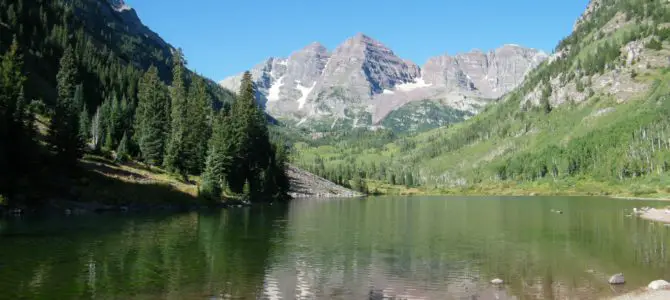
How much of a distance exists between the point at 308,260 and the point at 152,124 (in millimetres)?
92891

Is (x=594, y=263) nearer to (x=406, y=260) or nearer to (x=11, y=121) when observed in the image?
(x=406, y=260)

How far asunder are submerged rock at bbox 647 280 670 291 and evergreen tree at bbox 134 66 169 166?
109860mm

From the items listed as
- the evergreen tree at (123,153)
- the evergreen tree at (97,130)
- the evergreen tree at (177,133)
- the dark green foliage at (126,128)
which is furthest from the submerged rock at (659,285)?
the evergreen tree at (97,130)

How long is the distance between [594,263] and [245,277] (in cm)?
3251

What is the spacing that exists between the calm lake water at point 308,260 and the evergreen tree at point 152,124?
155 feet

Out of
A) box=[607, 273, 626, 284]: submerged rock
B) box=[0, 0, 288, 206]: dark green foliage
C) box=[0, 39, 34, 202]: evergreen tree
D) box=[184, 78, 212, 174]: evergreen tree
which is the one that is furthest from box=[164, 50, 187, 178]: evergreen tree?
box=[607, 273, 626, 284]: submerged rock

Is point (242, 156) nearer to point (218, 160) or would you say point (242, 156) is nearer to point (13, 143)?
point (218, 160)

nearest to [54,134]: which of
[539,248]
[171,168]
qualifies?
[171,168]

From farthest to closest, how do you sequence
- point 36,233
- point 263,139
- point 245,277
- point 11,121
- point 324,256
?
point 263,139 < point 11,121 < point 36,233 < point 324,256 < point 245,277

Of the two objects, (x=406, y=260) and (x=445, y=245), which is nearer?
(x=406, y=260)

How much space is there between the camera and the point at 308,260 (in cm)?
4844

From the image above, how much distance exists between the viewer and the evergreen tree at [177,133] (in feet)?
398

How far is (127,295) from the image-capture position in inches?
1277

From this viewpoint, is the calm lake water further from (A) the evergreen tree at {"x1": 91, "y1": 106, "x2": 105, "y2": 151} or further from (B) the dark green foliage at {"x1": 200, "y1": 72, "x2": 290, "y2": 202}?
(A) the evergreen tree at {"x1": 91, "y1": 106, "x2": 105, "y2": 151}
